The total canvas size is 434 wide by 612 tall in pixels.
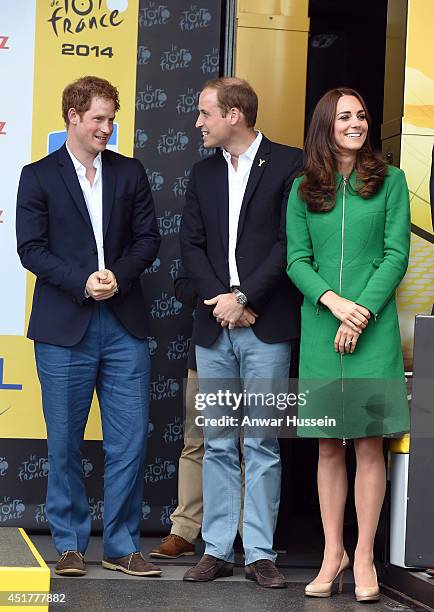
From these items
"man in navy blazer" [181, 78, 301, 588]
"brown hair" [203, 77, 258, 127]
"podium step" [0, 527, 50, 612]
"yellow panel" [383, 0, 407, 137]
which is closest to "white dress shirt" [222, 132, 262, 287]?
"man in navy blazer" [181, 78, 301, 588]

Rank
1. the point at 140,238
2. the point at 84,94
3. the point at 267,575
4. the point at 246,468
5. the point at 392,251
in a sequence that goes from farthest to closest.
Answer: the point at 140,238, the point at 84,94, the point at 246,468, the point at 267,575, the point at 392,251

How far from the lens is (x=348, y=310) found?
414 cm

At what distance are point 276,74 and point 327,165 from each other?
4.12 feet

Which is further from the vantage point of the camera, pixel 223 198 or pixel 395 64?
pixel 395 64

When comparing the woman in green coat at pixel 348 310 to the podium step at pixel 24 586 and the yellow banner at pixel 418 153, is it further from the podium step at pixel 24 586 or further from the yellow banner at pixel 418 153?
the podium step at pixel 24 586

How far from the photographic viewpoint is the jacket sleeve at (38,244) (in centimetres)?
446

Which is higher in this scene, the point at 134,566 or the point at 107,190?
the point at 107,190

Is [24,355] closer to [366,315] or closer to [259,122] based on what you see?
[259,122]

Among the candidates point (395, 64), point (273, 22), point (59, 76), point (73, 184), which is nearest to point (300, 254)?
point (73, 184)

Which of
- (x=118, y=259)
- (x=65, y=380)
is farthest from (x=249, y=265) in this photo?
(x=65, y=380)

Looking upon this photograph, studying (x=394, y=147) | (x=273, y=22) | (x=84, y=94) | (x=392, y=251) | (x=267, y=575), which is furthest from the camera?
(x=273, y=22)

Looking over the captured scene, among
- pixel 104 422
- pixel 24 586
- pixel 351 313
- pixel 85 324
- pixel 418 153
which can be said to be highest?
pixel 418 153

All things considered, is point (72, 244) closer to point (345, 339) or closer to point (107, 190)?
point (107, 190)

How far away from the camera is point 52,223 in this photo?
15.1 feet
